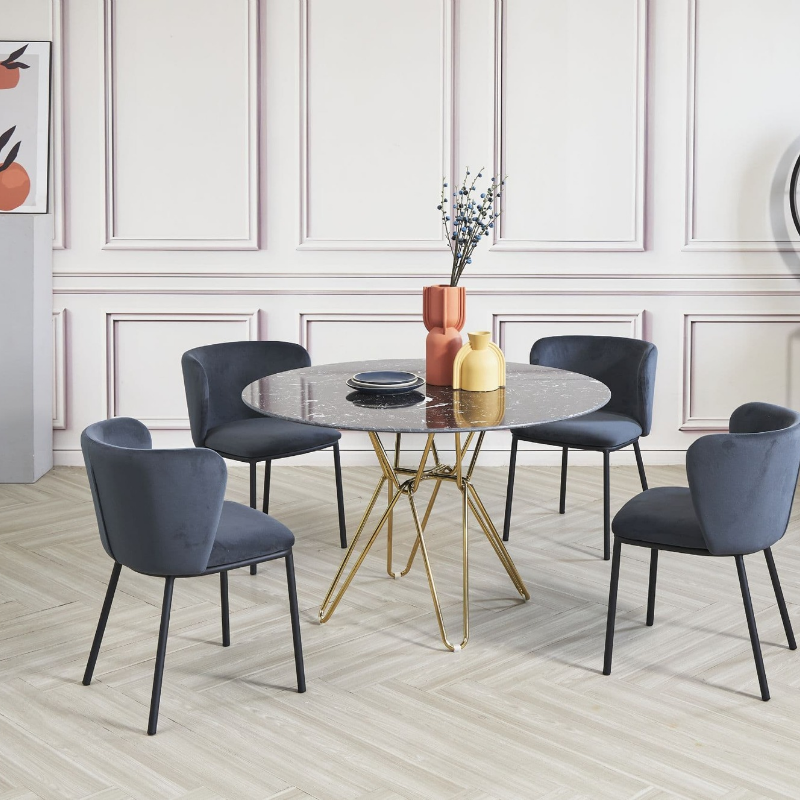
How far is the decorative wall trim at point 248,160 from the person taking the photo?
5.03 m

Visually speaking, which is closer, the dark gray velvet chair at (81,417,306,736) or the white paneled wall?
the dark gray velvet chair at (81,417,306,736)

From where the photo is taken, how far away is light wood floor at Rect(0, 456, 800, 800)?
2.36m

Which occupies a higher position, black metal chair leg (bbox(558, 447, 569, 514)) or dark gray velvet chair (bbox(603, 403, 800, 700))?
dark gray velvet chair (bbox(603, 403, 800, 700))

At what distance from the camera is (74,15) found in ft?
16.5

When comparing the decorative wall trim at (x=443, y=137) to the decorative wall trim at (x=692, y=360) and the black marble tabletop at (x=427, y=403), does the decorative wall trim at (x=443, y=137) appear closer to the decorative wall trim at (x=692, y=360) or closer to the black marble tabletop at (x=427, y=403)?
the decorative wall trim at (x=692, y=360)

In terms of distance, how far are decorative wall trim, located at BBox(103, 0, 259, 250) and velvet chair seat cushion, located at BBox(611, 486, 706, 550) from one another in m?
→ 2.80

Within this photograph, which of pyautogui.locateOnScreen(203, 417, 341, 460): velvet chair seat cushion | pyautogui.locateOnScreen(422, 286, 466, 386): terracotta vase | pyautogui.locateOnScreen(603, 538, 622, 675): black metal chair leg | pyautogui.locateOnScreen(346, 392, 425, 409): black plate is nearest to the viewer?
pyautogui.locateOnScreen(603, 538, 622, 675): black metal chair leg

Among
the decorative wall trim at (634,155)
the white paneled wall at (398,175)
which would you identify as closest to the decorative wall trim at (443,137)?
the white paneled wall at (398,175)

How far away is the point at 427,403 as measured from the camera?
10.0 feet

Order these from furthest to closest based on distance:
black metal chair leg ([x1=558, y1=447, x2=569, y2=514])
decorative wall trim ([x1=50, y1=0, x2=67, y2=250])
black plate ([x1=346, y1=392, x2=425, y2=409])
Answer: decorative wall trim ([x1=50, y1=0, x2=67, y2=250]) < black metal chair leg ([x1=558, y1=447, x2=569, y2=514]) < black plate ([x1=346, y1=392, x2=425, y2=409])

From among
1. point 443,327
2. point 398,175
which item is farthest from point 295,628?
point 398,175

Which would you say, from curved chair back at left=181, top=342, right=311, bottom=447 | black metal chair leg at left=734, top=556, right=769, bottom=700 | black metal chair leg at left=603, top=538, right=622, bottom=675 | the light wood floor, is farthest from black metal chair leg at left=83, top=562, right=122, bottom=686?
black metal chair leg at left=734, top=556, right=769, bottom=700

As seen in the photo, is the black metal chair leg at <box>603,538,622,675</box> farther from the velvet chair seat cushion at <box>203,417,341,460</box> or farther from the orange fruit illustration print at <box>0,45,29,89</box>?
the orange fruit illustration print at <box>0,45,29,89</box>

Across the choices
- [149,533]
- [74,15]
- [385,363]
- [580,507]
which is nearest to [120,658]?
[149,533]
